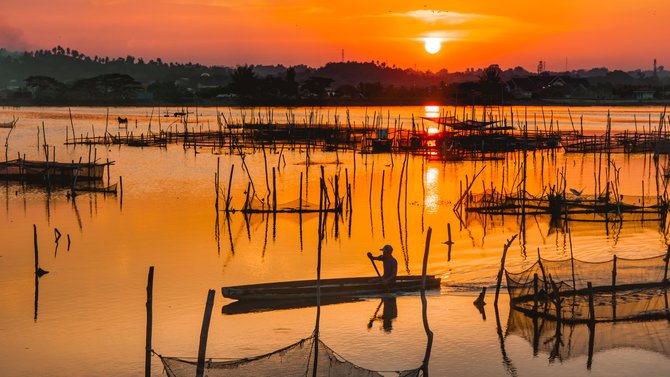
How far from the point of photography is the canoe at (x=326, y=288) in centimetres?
1409

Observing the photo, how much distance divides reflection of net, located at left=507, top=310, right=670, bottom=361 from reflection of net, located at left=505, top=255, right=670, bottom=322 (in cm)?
14

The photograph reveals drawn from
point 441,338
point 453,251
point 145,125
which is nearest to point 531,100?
point 145,125

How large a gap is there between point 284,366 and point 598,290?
5.60 meters

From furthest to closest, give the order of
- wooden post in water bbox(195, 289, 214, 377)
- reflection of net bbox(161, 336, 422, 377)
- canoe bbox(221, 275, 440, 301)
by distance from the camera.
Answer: canoe bbox(221, 275, 440, 301) → reflection of net bbox(161, 336, 422, 377) → wooden post in water bbox(195, 289, 214, 377)

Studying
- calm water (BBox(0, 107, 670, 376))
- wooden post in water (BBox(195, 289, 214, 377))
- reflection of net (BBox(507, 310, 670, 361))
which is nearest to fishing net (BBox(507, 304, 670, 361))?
reflection of net (BBox(507, 310, 670, 361))

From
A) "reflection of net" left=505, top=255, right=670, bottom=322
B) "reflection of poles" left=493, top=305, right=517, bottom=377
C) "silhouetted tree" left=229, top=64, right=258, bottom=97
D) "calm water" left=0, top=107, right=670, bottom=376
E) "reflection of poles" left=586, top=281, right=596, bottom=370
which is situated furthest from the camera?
"silhouetted tree" left=229, top=64, right=258, bottom=97

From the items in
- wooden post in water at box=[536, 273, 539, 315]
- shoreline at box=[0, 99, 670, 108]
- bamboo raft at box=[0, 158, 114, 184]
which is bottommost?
wooden post in water at box=[536, 273, 539, 315]

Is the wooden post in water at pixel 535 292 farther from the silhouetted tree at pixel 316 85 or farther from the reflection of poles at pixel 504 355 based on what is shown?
the silhouetted tree at pixel 316 85

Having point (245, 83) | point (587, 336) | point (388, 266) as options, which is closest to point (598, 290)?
point (587, 336)

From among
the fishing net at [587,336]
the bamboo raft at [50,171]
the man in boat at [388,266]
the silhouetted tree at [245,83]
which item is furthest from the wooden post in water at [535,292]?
the silhouetted tree at [245,83]

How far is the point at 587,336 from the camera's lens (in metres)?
12.6

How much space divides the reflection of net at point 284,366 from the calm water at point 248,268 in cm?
143

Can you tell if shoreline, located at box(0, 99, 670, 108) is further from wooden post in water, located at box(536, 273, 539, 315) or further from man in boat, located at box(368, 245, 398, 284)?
wooden post in water, located at box(536, 273, 539, 315)

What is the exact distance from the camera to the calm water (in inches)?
483
